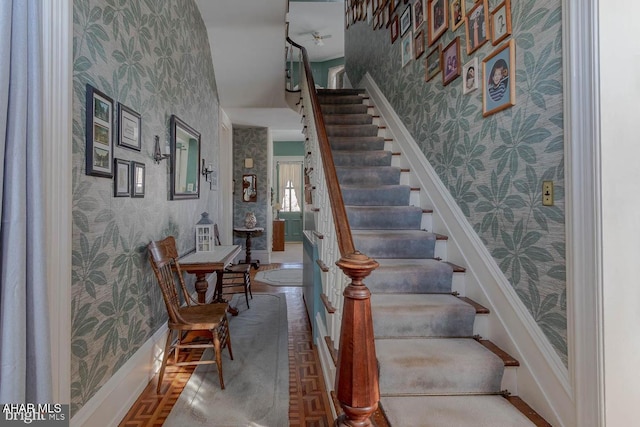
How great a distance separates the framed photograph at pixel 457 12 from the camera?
207 centimetres

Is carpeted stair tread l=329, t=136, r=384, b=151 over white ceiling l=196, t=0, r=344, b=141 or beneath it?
beneath

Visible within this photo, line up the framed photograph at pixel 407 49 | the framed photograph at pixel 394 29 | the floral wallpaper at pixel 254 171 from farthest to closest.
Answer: the floral wallpaper at pixel 254 171 < the framed photograph at pixel 394 29 < the framed photograph at pixel 407 49

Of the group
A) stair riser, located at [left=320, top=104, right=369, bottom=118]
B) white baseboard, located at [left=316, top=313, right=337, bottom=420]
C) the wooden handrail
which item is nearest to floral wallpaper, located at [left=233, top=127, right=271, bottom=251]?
stair riser, located at [left=320, top=104, right=369, bottom=118]

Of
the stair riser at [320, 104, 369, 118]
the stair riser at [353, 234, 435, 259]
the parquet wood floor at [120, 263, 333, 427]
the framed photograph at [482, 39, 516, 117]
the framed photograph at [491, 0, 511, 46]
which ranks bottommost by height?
the parquet wood floor at [120, 263, 333, 427]

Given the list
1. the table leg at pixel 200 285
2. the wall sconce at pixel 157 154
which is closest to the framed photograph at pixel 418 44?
the wall sconce at pixel 157 154

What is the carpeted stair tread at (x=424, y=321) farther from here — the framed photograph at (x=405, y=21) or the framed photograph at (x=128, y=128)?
the framed photograph at (x=405, y=21)

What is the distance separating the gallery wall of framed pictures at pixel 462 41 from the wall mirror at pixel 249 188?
3.92m

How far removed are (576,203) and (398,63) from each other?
2496 millimetres

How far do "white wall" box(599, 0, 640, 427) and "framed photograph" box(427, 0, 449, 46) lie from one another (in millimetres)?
1315

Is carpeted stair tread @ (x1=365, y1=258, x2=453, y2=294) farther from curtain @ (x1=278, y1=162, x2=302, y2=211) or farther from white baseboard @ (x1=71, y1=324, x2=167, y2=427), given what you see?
curtain @ (x1=278, y1=162, x2=302, y2=211)

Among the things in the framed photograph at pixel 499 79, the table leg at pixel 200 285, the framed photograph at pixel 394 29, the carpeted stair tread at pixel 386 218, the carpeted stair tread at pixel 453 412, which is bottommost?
the carpeted stair tread at pixel 453 412

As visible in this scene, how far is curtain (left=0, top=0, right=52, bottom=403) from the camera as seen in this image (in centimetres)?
Answer: 92

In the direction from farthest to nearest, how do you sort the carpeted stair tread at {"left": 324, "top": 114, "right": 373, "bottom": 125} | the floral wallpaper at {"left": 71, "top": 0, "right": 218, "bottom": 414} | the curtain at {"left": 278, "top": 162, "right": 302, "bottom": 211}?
the curtain at {"left": 278, "top": 162, "right": 302, "bottom": 211} → the carpeted stair tread at {"left": 324, "top": 114, "right": 373, "bottom": 125} → the floral wallpaper at {"left": 71, "top": 0, "right": 218, "bottom": 414}

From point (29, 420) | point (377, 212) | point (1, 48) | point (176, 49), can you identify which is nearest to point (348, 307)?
point (29, 420)
